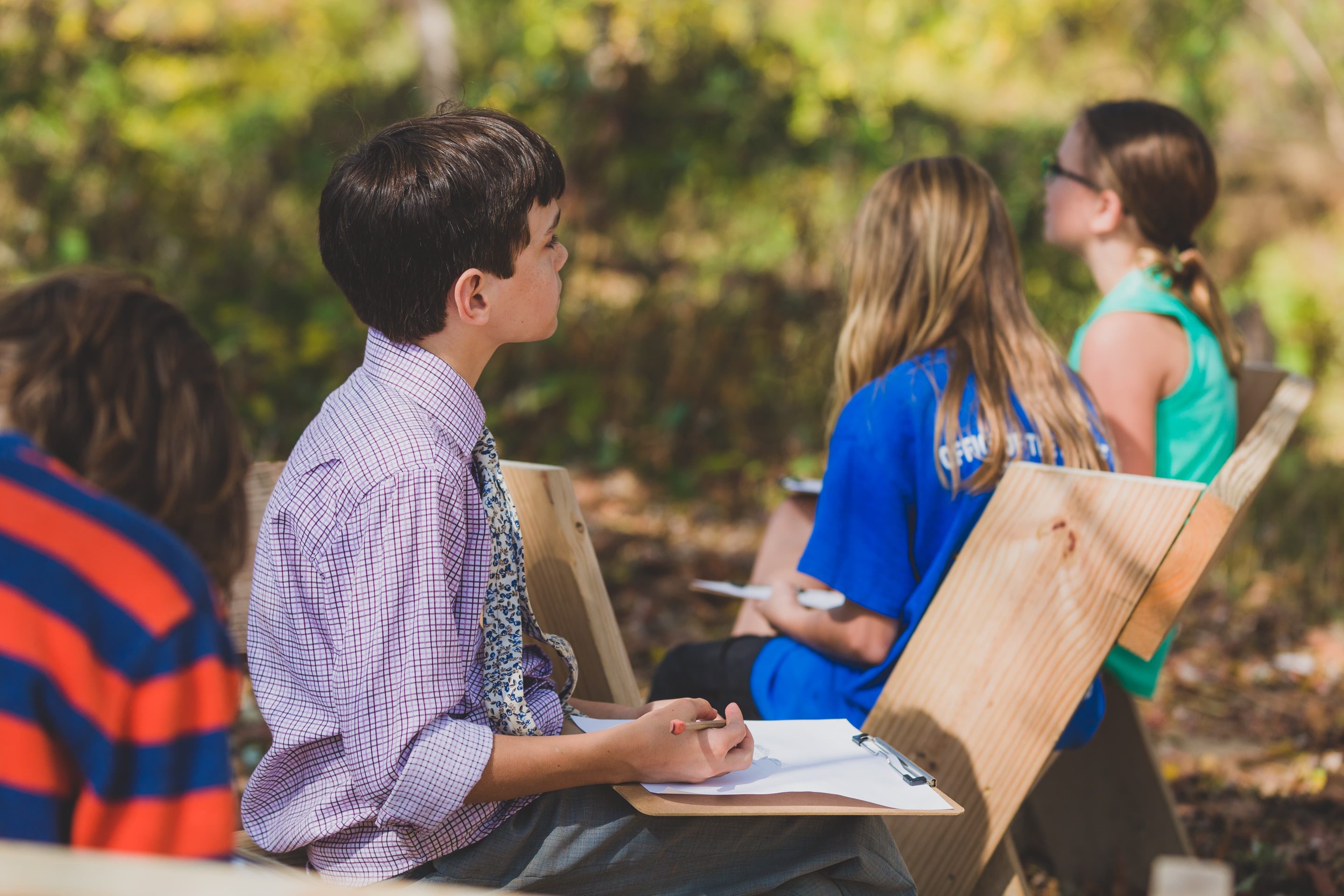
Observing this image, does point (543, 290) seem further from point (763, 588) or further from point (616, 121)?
point (616, 121)

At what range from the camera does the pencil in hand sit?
159 cm

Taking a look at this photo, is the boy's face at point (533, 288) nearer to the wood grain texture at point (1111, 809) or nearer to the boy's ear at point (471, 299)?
the boy's ear at point (471, 299)

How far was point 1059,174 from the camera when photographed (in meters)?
3.06

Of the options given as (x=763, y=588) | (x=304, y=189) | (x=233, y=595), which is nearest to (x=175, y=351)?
(x=233, y=595)

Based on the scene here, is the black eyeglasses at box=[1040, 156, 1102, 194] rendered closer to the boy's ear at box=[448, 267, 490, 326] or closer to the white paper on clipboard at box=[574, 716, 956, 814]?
the white paper on clipboard at box=[574, 716, 956, 814]

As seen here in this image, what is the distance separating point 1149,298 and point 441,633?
2.10 metres

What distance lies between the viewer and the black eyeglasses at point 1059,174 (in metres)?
2.97

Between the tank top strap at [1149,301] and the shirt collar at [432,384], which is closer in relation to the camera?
the shirt collar at [432,384]

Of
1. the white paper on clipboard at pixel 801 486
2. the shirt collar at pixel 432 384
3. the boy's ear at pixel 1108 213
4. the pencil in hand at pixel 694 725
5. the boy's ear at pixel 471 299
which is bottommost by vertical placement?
the pencil in hand at pixel 694 725

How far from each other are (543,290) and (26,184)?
682 centimetres

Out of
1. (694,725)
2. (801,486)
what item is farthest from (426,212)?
(801,486)

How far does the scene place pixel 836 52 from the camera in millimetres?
8281

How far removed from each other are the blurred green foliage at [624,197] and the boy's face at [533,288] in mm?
4272

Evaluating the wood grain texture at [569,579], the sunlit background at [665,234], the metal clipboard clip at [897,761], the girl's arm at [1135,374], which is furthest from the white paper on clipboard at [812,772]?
the sunlit background at [665,234]
